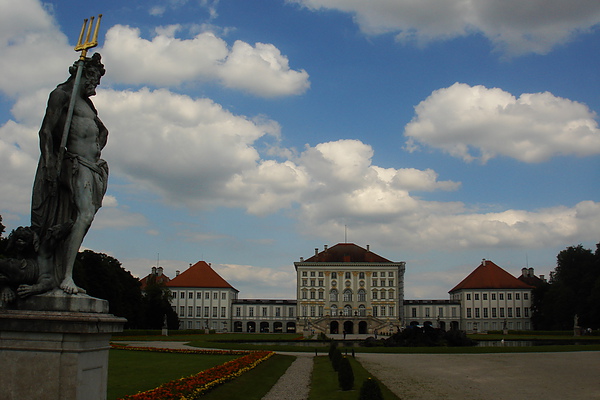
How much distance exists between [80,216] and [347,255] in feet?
285

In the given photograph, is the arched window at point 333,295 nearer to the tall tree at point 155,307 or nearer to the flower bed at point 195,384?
the tall tree at point 155,307

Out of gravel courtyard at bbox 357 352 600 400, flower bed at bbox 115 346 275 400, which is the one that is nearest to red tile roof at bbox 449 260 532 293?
gravel courtyard at bbox 357 352 600 400

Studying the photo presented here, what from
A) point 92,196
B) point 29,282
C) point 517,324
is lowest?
point 517,324

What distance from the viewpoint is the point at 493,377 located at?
16.3 metres

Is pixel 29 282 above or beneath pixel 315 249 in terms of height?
beneath

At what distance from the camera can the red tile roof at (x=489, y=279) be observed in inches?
3457

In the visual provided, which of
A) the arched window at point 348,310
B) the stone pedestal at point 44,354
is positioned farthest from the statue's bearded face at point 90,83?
the arched window at point 348,310

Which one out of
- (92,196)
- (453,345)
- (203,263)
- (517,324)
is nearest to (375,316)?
(517,324)

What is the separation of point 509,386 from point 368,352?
15.1 metres

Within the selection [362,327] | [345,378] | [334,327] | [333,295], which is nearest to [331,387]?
[345,378]

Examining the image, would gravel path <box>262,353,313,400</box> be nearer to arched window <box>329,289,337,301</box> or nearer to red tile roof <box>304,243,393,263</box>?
arched window <box>329,289,337,301</box>

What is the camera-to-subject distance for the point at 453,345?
1275 inches

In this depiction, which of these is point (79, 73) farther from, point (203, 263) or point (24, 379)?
point (203, 263)

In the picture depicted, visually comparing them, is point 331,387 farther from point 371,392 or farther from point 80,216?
point 80,216
